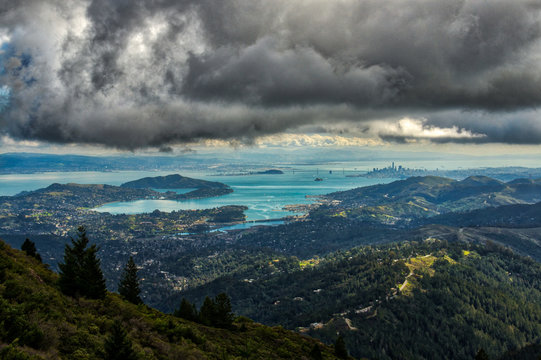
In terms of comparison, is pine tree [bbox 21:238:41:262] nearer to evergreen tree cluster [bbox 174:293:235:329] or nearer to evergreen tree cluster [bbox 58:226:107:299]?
evergreen tree cluster [bbox 58:226:107:299]

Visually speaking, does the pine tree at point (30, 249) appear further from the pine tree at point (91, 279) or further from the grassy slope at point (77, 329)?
the pine tree at point (91, 279)

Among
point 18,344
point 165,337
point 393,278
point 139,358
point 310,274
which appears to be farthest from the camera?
point 310,274

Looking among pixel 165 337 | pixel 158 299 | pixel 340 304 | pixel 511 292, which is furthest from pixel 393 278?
pixel 165 337

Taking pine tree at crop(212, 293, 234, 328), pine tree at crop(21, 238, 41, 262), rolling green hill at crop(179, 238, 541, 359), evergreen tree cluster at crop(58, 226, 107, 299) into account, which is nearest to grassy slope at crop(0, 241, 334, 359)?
evergreen tree cluster at crop(58, 226, 107, 299)

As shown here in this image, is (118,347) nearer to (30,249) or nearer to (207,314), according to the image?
(207,314)

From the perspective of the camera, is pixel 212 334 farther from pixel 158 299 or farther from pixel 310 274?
pixel 310 274

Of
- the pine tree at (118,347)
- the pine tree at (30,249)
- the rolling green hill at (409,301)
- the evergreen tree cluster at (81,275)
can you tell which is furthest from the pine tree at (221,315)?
the rolling green hill at (409,301)
